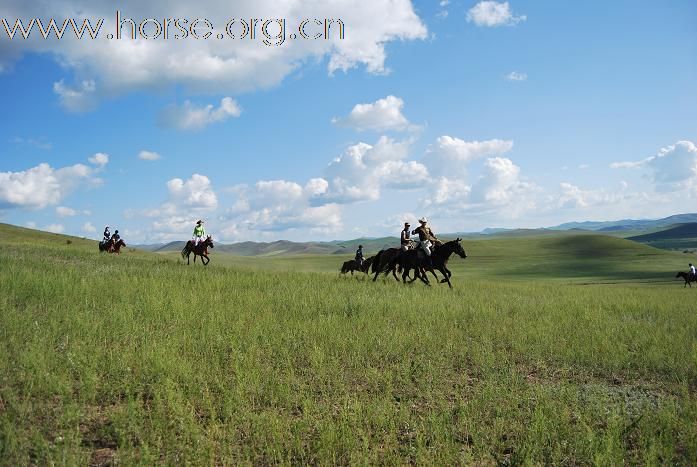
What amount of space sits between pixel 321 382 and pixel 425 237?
14.4 m

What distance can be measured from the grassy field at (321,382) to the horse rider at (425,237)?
787 cm

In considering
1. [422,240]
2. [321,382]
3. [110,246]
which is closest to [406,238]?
[422,240]

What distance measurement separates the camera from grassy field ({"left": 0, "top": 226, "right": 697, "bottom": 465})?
16.9 ft

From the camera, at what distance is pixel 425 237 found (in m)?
20.7

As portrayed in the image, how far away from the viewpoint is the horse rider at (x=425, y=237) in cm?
2053

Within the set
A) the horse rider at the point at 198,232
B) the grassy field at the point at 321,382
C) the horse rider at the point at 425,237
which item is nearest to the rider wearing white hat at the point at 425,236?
the horse rider at the point at 425,237

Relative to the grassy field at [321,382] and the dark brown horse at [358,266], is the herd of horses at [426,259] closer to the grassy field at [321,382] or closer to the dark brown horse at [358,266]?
the dark brown horse at [358,266]

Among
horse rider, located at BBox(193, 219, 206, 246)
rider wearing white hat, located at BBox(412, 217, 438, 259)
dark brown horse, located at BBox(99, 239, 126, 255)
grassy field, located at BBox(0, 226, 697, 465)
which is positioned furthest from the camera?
dark brown horse, located at BBox(99, 239, 126, 255)

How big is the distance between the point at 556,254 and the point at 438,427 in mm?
99576

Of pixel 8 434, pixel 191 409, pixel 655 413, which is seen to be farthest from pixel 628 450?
pixel 8 434

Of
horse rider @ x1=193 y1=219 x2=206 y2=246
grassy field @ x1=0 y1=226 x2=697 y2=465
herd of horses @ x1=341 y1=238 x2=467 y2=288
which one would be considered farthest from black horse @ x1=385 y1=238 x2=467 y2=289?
horse rider @ x1=193 y1=219 x2=206 y2=246

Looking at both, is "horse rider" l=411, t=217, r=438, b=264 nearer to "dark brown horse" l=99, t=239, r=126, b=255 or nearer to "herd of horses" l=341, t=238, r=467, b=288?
"herd of horses" l=341, t=238, r=467, b=288

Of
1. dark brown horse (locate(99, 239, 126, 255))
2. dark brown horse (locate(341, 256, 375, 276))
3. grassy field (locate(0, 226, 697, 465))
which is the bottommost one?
grassy field (locate(0, 226, 697, 465))

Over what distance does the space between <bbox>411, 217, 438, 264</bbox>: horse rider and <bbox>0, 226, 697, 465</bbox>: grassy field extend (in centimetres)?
787
